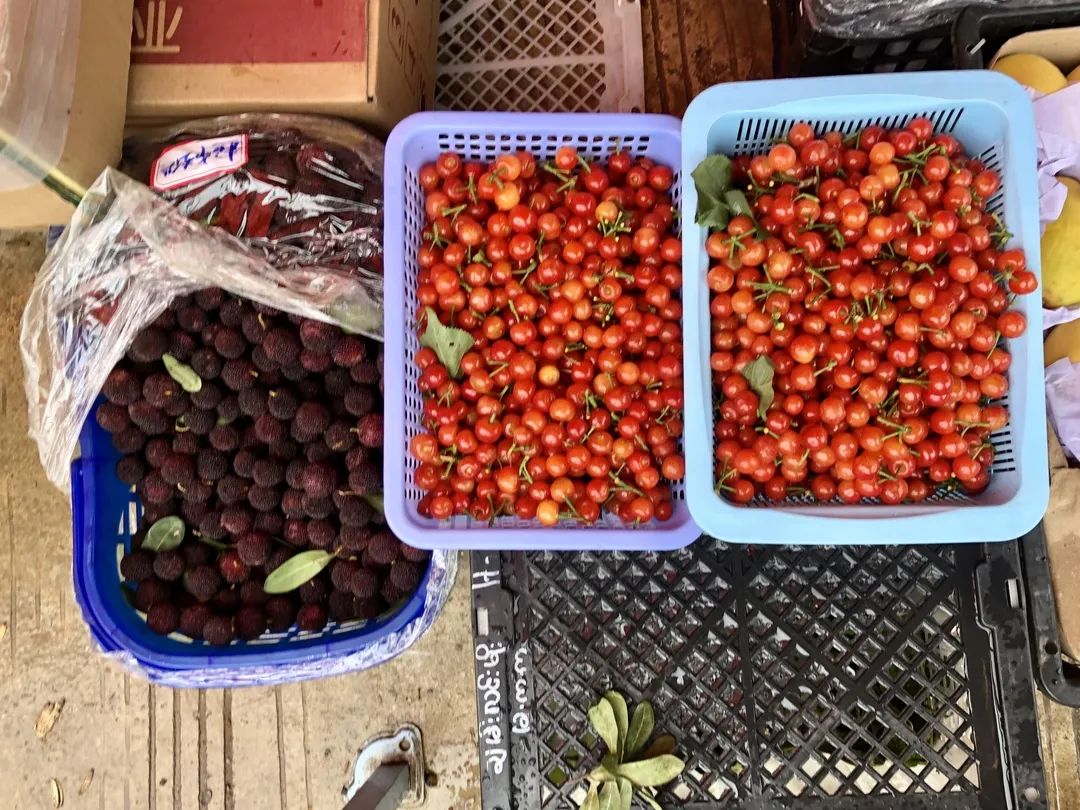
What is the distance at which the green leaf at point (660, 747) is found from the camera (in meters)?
1.07

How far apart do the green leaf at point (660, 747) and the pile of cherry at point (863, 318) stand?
400 mm

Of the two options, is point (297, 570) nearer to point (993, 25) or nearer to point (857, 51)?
point (857, 51)

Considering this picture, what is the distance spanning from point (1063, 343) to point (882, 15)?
0.52m

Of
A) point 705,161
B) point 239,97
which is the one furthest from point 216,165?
point 705,161

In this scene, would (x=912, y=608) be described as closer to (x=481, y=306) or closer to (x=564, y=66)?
(x=481, y=306)

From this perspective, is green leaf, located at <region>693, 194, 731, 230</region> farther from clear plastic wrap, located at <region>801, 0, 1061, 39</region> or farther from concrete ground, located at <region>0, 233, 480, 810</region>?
concrete ground, located at <region>0, 233, 480, 810</region>

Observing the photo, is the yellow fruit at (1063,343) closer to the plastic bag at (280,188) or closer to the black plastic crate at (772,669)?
the black plastic crate at (772,669)

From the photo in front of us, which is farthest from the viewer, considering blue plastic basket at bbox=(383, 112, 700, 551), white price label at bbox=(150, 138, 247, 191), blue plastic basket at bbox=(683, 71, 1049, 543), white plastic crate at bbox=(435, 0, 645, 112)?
white plastic crate at bbox=(435, 0, 645, 112)

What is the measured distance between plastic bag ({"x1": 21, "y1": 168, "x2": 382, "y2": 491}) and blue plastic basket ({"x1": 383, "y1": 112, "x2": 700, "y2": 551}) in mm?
92

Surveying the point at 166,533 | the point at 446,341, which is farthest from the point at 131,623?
the point at 446,341

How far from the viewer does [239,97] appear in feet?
3.51

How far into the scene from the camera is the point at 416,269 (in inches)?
40.9

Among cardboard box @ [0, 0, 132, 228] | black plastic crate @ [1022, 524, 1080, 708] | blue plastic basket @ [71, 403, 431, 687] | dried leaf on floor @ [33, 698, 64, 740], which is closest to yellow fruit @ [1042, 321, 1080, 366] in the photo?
black plastic crate @ [1022, 524, 1080, 708]

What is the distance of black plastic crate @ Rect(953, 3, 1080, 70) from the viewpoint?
3.31ft
